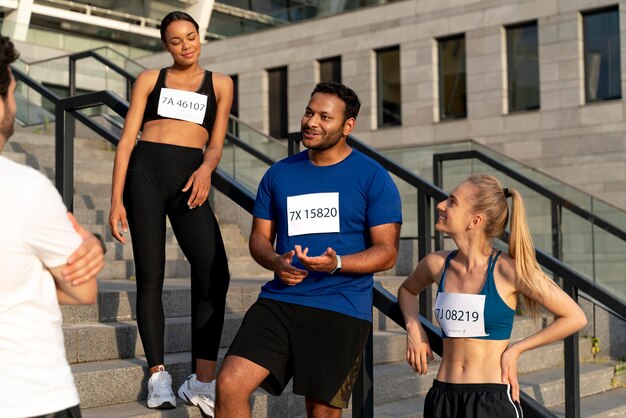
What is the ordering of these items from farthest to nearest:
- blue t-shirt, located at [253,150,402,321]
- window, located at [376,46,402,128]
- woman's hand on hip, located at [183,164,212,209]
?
1. window, located at [376,46,402,128]
2. woman's hand on hip, located at [183,164,212,209]
3. blue t-shirt, located at [253,150,402,321]

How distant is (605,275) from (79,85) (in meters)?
6.96

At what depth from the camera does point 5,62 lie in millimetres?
2090

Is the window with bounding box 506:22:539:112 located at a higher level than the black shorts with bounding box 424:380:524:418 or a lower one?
higher

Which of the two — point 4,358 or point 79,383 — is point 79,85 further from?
point 4,358

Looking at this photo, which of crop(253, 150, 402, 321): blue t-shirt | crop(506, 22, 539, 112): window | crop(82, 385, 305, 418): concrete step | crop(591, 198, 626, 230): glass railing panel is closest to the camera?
crop(253, 150, 402, 321): blue t-shirt

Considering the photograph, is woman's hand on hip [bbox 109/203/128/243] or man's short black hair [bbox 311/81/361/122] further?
woman's hand on hip [bbox 109/203/128/243]

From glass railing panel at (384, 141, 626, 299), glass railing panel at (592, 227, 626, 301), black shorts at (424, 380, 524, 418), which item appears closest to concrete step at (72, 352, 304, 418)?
black shorts at (424, 380, 524, 418)

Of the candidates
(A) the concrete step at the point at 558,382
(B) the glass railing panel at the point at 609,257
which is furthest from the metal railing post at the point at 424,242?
(B) the glass railing panel at the point at 609,257

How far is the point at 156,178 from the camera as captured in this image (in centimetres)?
423

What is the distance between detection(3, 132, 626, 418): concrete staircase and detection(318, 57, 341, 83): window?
14341 millimetres

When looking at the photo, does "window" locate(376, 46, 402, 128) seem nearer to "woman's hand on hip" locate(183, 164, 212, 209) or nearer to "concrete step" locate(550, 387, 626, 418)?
"concrete step" locate(550, 387, 626, 418)

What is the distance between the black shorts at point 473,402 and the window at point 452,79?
17203 mm

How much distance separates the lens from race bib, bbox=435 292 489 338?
11.0 ft

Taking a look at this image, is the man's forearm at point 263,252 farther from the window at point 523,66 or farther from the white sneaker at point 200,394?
the window at point 523,66
